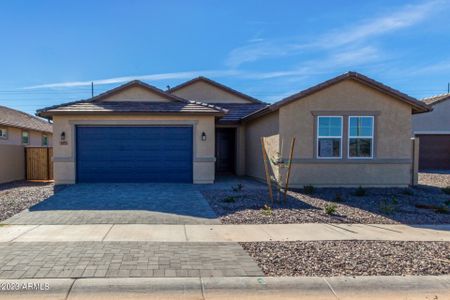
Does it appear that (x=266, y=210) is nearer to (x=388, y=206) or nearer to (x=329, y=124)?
(x=388, y=206)

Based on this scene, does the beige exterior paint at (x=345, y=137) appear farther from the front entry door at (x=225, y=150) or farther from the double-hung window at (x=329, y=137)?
the front entry door at (x=225, y=150)

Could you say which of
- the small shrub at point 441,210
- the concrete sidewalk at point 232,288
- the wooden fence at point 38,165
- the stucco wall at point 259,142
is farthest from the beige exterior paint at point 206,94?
the concrete sidewalk at point 232,288

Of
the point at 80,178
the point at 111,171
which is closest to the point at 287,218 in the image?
the point at 111,171

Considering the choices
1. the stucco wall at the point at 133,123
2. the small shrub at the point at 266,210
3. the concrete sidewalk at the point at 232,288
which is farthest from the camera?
the stucco wall at the point at 133,123

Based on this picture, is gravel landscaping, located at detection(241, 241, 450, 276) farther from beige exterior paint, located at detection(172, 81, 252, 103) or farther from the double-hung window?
beige exterior paint, located at detection(172, 81, 252, 103)

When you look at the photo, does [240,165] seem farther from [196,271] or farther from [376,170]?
[196,271]

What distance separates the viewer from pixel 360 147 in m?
14.1

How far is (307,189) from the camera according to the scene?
13.1 m

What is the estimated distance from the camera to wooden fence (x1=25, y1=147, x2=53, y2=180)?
59.4ft

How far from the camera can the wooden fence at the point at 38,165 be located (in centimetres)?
1811

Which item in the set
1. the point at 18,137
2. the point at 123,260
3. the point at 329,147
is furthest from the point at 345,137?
the point at 18,137

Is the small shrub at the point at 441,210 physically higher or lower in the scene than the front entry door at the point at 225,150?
lower

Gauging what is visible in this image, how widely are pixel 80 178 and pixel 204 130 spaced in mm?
5777

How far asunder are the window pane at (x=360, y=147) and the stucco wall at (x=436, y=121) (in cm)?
1522
